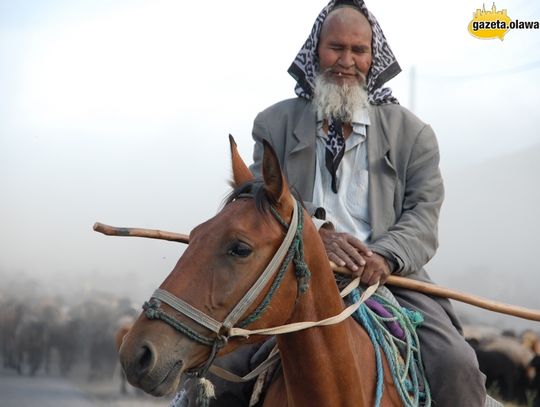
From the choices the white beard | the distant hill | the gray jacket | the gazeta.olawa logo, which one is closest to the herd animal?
the distant hill

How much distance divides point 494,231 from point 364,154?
3734mm

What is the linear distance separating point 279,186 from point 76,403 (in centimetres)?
530

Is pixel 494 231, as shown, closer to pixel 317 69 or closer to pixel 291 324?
pixel 317 69

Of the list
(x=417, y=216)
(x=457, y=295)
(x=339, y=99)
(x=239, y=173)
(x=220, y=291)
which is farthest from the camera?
(x=339, y=99)

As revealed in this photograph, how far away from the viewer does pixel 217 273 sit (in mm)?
2375

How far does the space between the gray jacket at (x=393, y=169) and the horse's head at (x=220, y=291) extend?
954 millimetres

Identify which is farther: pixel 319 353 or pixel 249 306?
pixel 319 353

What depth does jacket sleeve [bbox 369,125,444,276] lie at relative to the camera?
334 centimetres

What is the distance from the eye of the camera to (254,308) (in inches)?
95.7

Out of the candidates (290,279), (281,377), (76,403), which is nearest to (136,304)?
(76,403)

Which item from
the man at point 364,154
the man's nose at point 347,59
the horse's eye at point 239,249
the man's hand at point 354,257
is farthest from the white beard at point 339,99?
the horse's eye at point 239,249

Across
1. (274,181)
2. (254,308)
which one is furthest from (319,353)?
(274,181)

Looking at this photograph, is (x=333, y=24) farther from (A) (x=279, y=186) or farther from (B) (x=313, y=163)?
(A) (x=279, y=186)

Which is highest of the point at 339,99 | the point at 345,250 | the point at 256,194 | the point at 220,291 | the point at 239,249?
the point at 339,99
